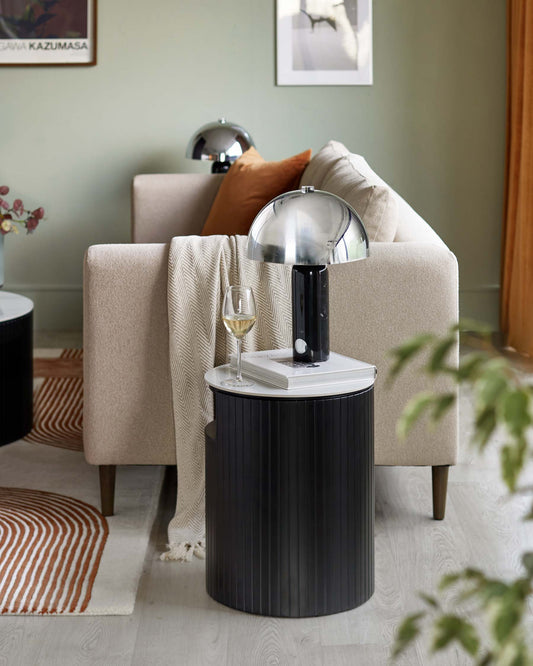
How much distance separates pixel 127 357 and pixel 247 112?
280 cm

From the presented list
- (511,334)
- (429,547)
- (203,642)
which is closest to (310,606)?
(203,642)

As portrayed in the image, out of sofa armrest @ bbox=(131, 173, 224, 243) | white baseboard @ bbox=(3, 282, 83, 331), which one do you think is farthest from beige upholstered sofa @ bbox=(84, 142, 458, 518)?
white baseboard @ bbox=(3, 282, 83, 331)

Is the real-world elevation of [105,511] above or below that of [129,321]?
below

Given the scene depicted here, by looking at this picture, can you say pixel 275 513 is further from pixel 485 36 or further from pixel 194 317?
pixel 485 36

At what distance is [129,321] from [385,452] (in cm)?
78

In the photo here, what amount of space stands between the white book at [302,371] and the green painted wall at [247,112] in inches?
120

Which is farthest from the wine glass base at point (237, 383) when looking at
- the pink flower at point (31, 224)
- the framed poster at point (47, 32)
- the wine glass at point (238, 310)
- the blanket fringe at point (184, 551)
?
the framed poster at point (47, 32)

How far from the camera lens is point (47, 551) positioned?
2.32 meters

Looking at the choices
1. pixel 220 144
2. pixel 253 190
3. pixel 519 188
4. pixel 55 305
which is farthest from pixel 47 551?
pixel 519 188

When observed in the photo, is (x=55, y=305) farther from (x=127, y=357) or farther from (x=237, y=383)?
(x=237, y=383)

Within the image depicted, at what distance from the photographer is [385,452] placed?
2.48 m

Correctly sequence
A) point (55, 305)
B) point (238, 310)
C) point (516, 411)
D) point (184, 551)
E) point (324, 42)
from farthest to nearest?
point (55, 305) → point (324, 42) → point (184, 551) → point (238, 310) → point (516, 411)

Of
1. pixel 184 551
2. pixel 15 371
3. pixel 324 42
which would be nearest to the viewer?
pixel 184 551

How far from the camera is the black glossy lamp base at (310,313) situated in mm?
2043
